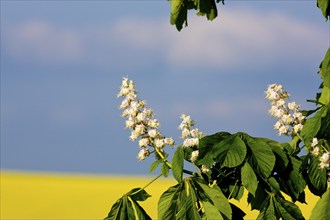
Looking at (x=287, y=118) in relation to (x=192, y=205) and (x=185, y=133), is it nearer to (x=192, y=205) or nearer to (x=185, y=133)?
(x=185, y=133)

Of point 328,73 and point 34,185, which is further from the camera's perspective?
point 34,185

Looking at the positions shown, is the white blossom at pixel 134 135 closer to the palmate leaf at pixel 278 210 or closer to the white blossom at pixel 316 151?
the palmate leaf at pixel 278 210

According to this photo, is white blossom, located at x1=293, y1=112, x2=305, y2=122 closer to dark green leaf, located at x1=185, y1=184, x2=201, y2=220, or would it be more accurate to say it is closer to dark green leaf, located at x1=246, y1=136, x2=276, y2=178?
dark green leaf, located at x1=246, y1=136, x2=276, y2=178

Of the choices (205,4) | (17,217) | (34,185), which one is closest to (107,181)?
(34,185)

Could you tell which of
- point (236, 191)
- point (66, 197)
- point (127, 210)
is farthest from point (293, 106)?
point (66, 197)

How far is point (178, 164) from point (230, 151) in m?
0.43

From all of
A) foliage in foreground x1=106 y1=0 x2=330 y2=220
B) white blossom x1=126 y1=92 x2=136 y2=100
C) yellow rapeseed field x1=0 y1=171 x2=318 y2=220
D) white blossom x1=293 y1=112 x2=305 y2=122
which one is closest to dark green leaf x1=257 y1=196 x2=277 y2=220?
foliage in foreground x1=106 y1=0 x2=330 y2=220

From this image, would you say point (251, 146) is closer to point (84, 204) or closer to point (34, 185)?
point (84, 204)

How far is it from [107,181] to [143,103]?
22.0 meters

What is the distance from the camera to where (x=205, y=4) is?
22.9ft

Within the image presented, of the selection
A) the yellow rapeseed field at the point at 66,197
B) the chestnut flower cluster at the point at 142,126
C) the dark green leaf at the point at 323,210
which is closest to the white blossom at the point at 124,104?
the chestnut flower cluster at the point at 142,126

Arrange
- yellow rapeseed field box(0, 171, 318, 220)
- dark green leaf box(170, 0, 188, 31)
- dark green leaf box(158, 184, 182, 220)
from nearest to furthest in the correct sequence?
dark green leaf box(158, 184, 182, 220) → dark green leaf box(170, 0, 188, 31) → yellow rapeseed field box(0, 171, 318, 220)

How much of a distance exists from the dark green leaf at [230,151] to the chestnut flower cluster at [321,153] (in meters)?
0.69

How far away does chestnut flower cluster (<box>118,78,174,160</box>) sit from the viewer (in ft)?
20.7
